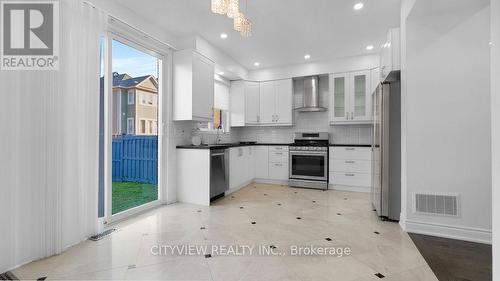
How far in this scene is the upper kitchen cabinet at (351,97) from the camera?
466 cm

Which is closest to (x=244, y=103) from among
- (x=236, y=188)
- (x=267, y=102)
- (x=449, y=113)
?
(x=267, y=102)

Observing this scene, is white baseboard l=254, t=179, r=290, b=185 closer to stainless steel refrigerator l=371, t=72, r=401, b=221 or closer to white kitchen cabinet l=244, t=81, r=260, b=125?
white kitchen cabinet l=244, t=81, r=260, b=125

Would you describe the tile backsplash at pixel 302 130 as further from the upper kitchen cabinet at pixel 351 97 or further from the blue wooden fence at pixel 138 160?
the blue wooden fence at pixel 138 160

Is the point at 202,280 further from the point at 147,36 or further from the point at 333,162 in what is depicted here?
the point at 333,162

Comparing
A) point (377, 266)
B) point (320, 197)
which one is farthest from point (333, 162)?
point (377, 266)

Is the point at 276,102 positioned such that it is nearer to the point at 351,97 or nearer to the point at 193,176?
the point at 351,97

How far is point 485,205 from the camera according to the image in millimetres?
2336

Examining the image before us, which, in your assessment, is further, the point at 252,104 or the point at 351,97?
the point at 252,104

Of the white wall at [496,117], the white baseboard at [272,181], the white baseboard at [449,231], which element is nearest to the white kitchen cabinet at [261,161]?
the white baseboard at [272,181]

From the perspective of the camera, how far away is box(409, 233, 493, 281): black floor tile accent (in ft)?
5.86

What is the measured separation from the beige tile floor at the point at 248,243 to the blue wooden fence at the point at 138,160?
2.13 ft

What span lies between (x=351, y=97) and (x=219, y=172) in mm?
3228

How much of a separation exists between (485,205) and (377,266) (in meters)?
1.51

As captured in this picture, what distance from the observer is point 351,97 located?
4797mm
